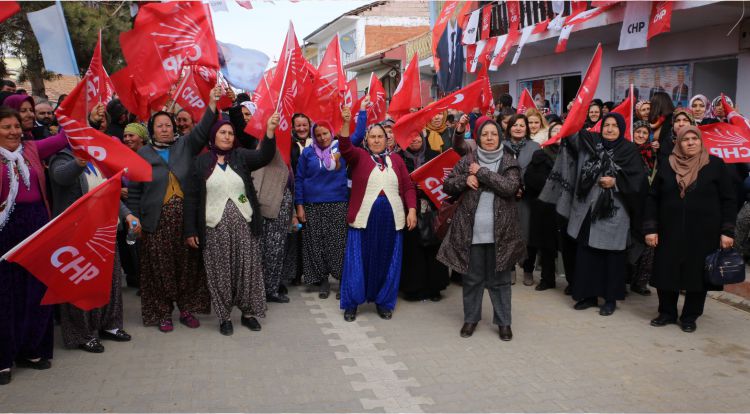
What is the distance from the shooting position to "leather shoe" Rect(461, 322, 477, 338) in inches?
206

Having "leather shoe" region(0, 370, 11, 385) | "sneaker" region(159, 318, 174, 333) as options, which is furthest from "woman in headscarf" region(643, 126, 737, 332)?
"leather shoe" region(0, 370, 11, 385)

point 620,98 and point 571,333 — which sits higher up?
point 620,98

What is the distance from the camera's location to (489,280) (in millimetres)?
5219

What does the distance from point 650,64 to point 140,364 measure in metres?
10.3

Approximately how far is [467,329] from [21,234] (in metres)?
3.45

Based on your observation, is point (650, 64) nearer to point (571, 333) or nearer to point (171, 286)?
point (571, 333)

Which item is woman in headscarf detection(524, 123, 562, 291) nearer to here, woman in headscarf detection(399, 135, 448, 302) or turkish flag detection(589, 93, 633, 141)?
turkish flag detection(589, 93, 633, 141)

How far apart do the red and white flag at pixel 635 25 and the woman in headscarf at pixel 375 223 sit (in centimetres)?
531

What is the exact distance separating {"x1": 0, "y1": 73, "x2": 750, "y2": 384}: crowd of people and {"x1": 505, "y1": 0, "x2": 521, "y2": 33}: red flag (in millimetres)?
7296

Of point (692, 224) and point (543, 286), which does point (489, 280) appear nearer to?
point (692, 224)

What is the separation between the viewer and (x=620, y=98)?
1246 centimetres

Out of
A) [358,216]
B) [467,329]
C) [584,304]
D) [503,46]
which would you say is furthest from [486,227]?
[503,46]

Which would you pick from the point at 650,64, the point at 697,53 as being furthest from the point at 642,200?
the point at 650,64

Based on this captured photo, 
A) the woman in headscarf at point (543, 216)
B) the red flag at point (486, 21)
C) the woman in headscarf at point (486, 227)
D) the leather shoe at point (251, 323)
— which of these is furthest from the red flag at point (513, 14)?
the leather shoe at point (251, 323)
